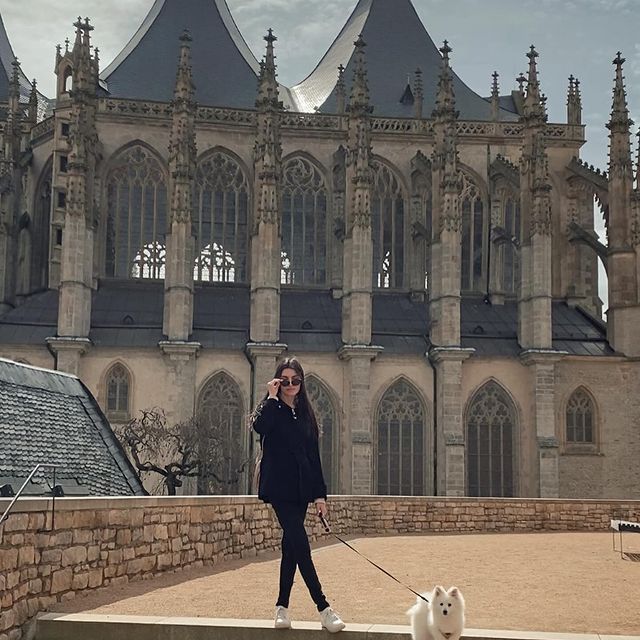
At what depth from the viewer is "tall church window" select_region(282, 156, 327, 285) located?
36.3m

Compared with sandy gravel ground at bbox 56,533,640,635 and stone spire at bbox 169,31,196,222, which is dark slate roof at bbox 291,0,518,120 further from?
sandy gravel ground at bbox 56,533,640,635

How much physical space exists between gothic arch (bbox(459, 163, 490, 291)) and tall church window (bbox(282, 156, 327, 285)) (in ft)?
16.3

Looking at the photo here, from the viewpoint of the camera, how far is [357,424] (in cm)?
3119

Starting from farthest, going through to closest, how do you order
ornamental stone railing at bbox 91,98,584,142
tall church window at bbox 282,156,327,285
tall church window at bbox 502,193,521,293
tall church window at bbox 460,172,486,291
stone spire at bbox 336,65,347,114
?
1. stone spire at bbox 336,65,347,114
2. tall church window at bbox 460,172,486,291
3. tall church window at bbox 502,193,521,293
4. tall church window at bbox 282,156,327,285
5. ornamental stone railing at bbox 91,98,584,142

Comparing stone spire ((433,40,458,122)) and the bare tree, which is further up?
stone spire ((433,40,458,122))

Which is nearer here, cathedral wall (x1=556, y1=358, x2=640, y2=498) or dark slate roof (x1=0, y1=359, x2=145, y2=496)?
dark slate roof (x1=0, y1=359, x2=145, y2=496)

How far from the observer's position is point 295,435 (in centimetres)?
727

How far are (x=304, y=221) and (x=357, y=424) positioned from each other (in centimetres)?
863

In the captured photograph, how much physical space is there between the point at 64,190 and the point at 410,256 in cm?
1176

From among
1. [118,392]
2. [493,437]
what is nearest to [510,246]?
[493,437]

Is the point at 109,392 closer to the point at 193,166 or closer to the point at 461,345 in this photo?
the point at 193,166

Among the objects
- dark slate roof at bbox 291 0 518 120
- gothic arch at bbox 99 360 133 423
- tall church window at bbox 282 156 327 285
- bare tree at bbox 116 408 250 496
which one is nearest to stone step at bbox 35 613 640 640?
bare tree at bbox 116 408 250 496

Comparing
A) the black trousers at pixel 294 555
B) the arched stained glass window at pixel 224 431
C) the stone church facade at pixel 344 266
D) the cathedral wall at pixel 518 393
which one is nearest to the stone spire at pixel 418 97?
the stone church facade at pixel 344 266

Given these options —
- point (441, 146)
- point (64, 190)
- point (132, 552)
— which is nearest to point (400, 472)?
point (441, 146)
